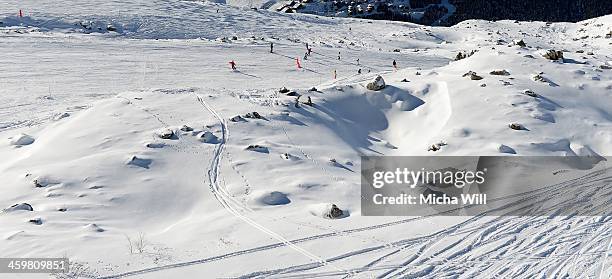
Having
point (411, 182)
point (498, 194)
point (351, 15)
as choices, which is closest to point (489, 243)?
point (498, 194)

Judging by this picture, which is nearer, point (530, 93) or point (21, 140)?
point (21, 140)

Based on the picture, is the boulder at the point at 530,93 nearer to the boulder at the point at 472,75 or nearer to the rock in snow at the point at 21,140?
the boulder at the point at 472,75

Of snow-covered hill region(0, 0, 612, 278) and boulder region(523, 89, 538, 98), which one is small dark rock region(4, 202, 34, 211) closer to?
snow-covered hill region(0, 0, 612, 278)

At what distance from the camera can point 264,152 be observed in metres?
18.0

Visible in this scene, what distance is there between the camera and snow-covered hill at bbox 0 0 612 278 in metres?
10.9

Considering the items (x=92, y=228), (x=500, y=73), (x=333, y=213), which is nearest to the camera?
(x=92, y=228)

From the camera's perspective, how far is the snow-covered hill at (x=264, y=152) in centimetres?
1088

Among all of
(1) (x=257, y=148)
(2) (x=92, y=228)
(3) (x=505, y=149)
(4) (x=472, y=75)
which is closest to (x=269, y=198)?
(1) (x=257, y=148)

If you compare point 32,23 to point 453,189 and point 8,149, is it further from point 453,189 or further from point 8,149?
point 453,189

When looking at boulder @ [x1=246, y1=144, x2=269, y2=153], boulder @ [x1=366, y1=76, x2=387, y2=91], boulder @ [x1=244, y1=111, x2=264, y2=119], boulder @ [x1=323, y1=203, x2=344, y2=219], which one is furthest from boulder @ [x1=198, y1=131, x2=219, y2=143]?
boulder @ [x1=366, y1=76, x2=387, y2=91]

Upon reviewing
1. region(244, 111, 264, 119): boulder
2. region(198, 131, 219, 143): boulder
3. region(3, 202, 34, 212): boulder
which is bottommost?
region(3, 202, 34, 212): boulder

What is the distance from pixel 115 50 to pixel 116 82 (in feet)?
29.4

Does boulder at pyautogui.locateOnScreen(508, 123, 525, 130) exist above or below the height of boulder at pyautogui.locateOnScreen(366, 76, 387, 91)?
below

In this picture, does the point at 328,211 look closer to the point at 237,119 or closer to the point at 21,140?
the point at 237,119
